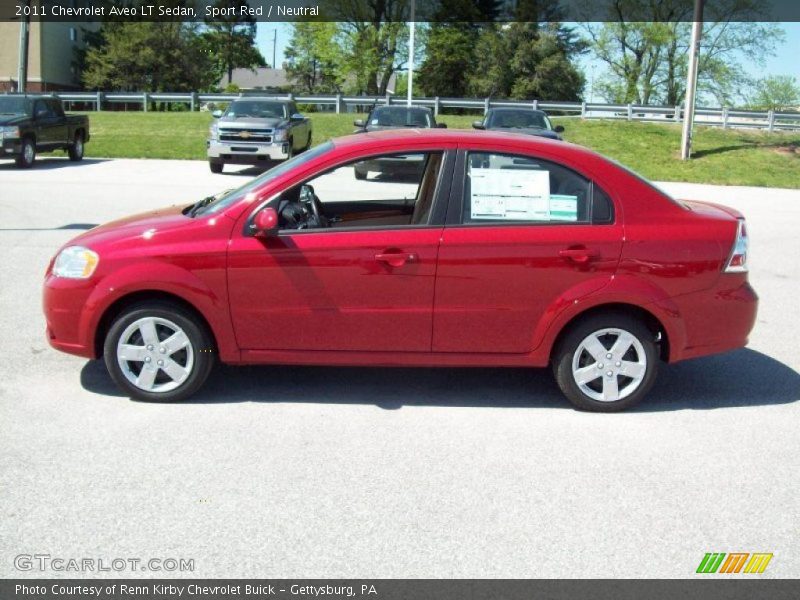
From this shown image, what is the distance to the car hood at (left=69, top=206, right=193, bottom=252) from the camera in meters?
5.43

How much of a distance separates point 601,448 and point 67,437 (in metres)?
3.00

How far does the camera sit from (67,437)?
4.91 meters

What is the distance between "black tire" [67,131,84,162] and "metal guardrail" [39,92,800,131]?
10.6m

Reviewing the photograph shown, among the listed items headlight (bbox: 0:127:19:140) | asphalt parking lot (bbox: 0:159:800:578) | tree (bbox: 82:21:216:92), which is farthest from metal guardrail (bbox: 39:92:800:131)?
asphalt parking lot (bbox: 0:159:800:578)

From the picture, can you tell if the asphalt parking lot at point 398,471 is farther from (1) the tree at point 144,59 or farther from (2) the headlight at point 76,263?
(1) the tree at point 144,59

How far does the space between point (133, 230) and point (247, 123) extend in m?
16.2

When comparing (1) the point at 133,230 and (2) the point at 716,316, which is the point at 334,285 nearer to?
(1) the point at 133,230

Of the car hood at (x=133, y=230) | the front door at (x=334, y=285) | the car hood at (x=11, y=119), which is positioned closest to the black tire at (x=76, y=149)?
the car hood at (x=11, y=119)

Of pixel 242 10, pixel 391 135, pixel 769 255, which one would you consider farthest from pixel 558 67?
pixel 391 135

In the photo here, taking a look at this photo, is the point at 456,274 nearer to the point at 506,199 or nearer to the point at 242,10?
the point at 506,199

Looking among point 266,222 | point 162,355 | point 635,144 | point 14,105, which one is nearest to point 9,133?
point 14,105

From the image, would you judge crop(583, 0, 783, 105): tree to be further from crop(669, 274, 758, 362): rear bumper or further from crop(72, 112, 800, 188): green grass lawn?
crop(669, 274, 758, 362): rear bumper

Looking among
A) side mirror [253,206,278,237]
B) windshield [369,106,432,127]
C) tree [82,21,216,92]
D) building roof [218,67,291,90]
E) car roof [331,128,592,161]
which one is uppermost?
building roof [218,67,291,90]

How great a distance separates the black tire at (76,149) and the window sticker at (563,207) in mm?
20603
